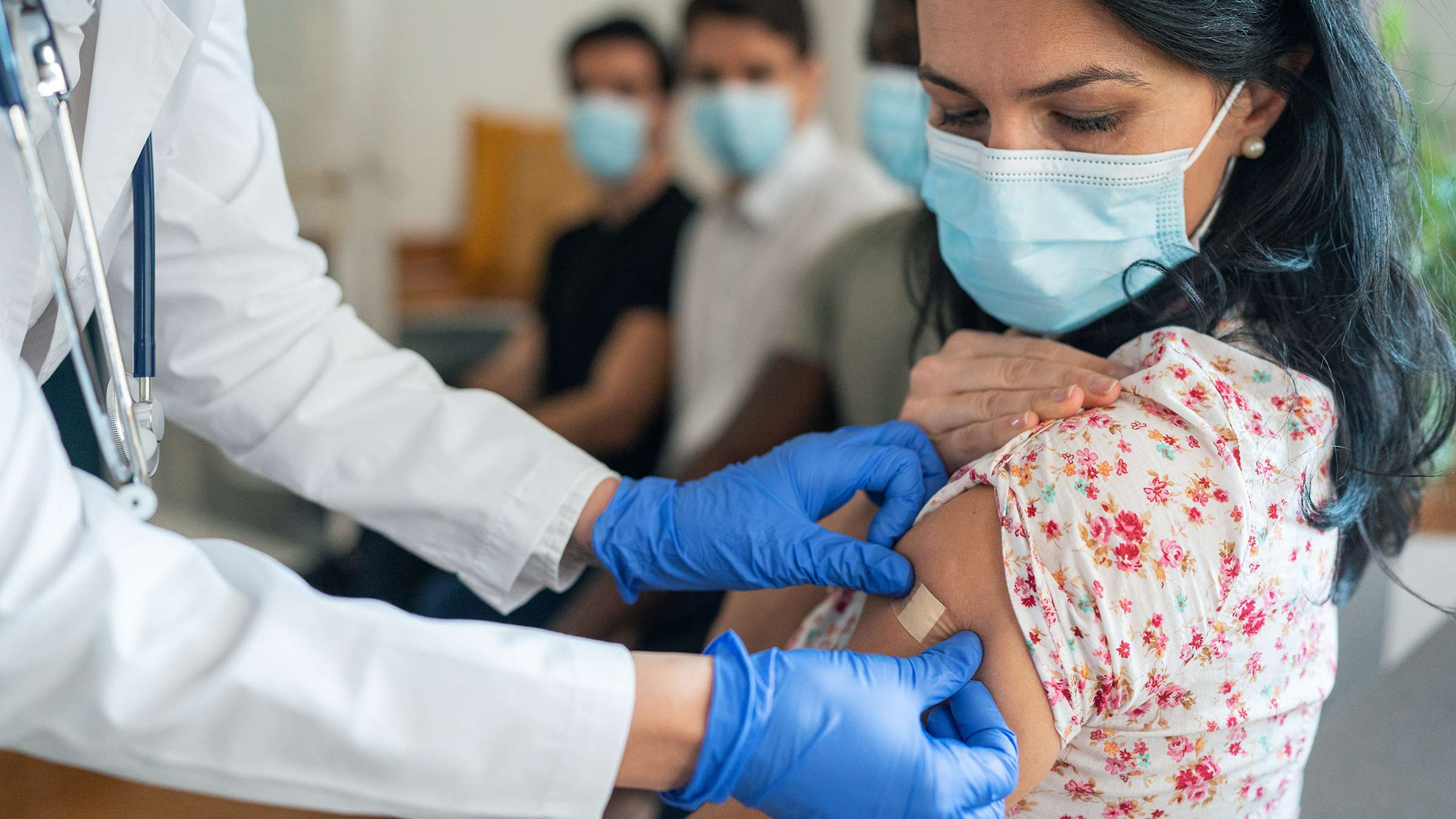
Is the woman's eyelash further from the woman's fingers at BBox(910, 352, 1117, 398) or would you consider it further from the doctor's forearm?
the doctor's forearm

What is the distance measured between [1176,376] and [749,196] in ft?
5.82

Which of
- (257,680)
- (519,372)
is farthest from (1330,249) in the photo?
(519,372)

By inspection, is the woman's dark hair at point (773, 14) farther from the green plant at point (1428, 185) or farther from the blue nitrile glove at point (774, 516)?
the blue nitrile glove at point (774, 516)

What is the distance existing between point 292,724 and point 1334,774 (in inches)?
46.3

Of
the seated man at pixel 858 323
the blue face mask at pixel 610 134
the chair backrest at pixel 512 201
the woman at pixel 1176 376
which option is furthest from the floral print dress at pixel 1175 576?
the chair backrest at pixel 512 201

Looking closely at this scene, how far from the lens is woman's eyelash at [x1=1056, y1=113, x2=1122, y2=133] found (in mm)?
942

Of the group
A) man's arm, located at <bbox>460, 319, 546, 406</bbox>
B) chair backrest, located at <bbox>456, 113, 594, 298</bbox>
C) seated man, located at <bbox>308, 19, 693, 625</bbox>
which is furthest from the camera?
chair backrest, located at <bbox>456, 113, 594, 298</bbox>

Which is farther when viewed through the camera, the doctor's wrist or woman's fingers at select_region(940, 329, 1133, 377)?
the doctor's wrist

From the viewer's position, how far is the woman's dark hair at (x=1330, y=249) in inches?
36.8

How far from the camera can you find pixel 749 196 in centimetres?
256

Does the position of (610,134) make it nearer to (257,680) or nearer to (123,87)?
(123,87)

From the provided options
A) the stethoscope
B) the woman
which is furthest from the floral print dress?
the stethoscope

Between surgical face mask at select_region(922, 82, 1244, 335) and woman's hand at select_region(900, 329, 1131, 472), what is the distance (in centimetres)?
5

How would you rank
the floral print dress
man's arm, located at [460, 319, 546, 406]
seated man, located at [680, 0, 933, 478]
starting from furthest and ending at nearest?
man's arm, located at [460, 319, 546, 406] → seated man, located at [680, 0, 933, 478] → the floral print dress
